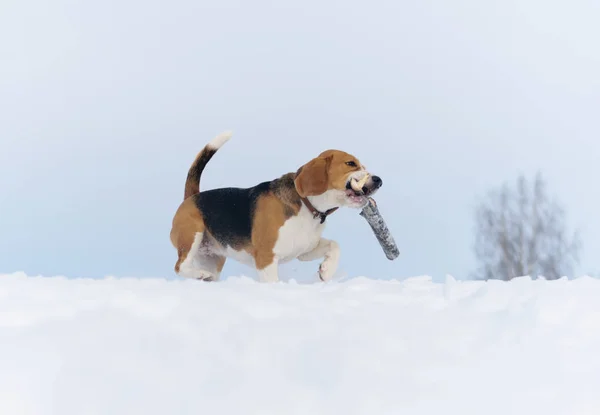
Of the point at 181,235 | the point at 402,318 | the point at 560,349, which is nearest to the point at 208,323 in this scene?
the point at 402,318

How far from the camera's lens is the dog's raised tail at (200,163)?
5996mm

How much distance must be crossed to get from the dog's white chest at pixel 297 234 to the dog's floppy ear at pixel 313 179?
172 mm

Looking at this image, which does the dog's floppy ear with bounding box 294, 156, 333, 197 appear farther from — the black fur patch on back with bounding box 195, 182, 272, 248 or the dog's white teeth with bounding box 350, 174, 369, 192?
the black fur patch on back with bounding box 195, 182, 272, 248

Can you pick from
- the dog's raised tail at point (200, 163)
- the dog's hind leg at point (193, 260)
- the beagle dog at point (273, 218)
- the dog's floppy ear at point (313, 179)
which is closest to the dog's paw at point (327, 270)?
the beagle dog at point (273, 218)

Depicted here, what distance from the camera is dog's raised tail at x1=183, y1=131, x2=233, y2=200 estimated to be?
6.00 meters

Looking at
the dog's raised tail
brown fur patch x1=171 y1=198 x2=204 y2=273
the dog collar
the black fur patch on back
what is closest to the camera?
the dog collar

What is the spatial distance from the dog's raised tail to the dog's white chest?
155 cm

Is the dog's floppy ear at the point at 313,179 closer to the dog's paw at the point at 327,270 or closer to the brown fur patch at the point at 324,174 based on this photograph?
the brown fur patch at the point at 324,174

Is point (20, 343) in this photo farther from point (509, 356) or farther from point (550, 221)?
point (550, 221)

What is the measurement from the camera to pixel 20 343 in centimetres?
202

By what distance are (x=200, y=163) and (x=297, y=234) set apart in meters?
→ 1.68

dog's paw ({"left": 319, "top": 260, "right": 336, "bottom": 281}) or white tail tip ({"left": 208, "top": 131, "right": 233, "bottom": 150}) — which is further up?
white tail tip ({"left": 208, "top": 131, "right": 233, "bottom": 150})

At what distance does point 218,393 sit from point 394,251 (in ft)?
13.0

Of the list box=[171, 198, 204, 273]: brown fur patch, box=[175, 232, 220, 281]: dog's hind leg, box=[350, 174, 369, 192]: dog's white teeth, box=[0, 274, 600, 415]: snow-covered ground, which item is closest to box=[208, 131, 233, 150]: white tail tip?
box=[171, 198, 204, 273]: brown fur patch
